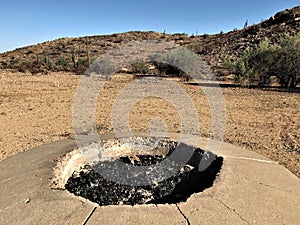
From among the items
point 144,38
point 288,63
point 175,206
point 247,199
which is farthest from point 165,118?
point 144,38

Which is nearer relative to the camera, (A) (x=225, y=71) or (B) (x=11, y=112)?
(B) (x=11, y=112)

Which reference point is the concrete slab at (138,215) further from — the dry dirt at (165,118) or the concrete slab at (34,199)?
the dry dirt at (165,118)

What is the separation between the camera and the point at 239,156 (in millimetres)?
4348

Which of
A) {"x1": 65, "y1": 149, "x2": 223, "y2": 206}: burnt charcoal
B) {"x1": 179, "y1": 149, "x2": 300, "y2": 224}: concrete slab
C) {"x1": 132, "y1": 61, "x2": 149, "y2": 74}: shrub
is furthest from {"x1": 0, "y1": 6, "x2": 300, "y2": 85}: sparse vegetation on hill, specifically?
{"x1": 179, "y1": 149, "x2": 300, "y2": 224}: concrete slab

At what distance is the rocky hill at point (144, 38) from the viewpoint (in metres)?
27.1

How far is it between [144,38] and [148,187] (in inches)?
1664

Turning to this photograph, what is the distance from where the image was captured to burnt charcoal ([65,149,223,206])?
12.6ft

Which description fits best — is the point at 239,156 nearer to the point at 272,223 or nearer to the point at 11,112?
the point at 272,223

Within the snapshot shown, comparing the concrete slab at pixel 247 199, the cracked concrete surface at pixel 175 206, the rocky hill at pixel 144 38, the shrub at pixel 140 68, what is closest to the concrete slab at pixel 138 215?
the cracked concrete surface at pixel 175 206

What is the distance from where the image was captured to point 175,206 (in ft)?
9.52

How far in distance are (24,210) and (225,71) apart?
20.8 metres

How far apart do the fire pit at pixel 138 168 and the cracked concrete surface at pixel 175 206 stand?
26 centimetres

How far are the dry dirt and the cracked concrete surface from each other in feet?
5.41

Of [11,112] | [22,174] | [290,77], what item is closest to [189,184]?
[22,174]
